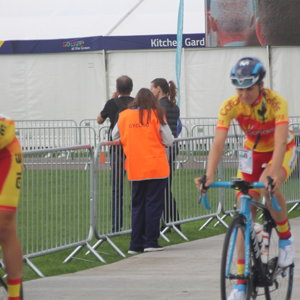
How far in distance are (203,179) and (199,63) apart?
2065 cm

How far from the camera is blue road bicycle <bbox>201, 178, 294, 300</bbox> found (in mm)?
6996

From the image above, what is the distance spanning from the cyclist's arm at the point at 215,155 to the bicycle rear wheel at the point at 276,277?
840mm

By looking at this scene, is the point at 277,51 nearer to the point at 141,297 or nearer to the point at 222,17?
the point at 222,17

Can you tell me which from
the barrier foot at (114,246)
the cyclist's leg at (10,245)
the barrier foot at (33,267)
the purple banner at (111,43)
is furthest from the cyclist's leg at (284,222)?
the purple banner at (111,43)

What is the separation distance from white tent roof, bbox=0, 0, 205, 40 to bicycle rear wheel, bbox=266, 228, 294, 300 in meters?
20.6

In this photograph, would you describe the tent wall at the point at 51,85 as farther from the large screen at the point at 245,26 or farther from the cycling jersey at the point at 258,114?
the cycling jersey at the point at 258,114

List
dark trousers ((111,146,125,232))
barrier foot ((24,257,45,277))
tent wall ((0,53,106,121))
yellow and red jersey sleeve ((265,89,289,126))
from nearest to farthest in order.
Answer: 1. yellow and red jersey sleeve ((265,89,289,126))
2. barrier foot ((24,257,45,277))
3. dark trousers ((111,146,125,232))
4. tent wall ((0,53,106,121))

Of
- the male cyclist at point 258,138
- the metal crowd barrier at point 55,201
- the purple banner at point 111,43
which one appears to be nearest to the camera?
the male cyclist at point 258,138

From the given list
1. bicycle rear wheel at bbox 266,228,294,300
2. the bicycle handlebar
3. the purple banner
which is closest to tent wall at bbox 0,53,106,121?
the purple banner

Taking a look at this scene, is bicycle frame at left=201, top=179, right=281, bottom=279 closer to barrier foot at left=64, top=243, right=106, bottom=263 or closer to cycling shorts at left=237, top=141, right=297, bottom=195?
cycling shorts at left=237, top=141, right=297, bottom=195

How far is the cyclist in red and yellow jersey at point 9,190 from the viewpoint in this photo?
6621 millimetres

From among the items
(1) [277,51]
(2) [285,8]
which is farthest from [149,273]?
(1) [277,51]

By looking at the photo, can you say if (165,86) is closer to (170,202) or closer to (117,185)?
(170,202)

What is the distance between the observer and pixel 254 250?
24.0 ft
